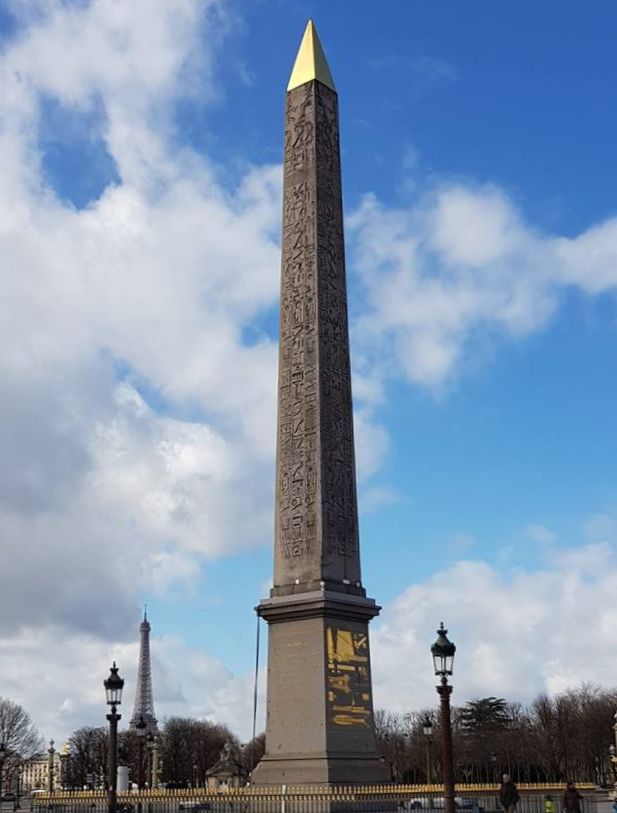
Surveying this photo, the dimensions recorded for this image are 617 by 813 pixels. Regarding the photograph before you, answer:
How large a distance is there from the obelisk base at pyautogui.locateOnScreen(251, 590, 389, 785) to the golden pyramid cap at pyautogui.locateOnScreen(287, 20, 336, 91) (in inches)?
513

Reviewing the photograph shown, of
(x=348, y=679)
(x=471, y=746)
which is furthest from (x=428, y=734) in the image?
(x=471, y=746)

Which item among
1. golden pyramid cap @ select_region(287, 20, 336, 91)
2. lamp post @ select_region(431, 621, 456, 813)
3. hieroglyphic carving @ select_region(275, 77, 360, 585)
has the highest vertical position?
golden pyramid cap @ select_region(287, 20, 336, 91)

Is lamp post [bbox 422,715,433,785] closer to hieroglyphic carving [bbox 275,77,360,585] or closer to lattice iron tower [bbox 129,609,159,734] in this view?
hieroglyphic carving [bbox 275,77,360,585]

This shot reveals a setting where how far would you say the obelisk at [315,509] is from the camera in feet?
71.1

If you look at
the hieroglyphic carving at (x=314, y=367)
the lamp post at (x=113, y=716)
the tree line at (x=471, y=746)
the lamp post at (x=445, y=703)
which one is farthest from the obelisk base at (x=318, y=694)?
the tree line at (x=471, y=746)

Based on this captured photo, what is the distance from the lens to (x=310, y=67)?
27.4m

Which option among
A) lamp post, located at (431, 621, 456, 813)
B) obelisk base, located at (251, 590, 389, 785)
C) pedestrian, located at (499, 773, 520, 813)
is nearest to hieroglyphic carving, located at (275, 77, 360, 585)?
obelisk base, located at (251, 590, 389, 785)

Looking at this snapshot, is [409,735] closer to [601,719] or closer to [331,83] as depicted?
[601,719]

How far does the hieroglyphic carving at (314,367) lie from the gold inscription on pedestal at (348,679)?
128cm

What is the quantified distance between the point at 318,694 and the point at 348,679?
0.83 m

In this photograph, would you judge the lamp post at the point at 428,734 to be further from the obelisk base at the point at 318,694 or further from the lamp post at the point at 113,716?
the lamp post at the point at 113,716

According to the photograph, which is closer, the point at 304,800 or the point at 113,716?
the point at 113,716

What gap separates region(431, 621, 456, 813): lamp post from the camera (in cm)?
1320

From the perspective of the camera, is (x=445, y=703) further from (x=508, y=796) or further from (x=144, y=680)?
(x=144, y=680)
